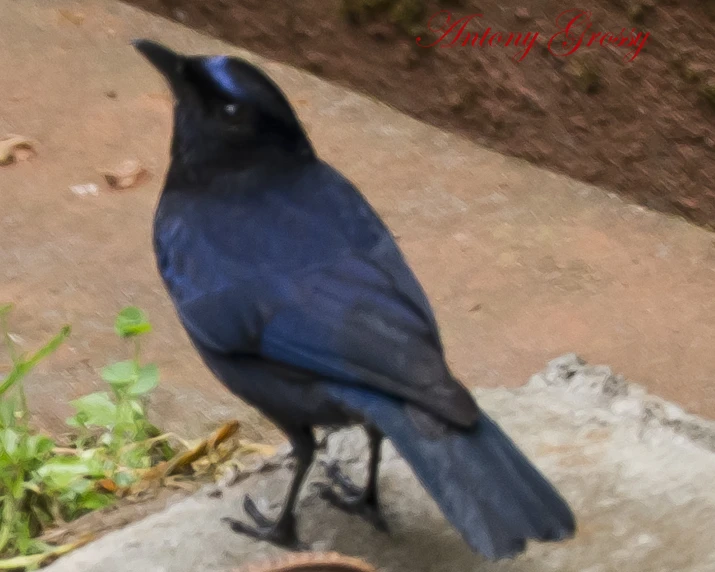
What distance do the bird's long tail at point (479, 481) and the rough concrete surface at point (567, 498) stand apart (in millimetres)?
391

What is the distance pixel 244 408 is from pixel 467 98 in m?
2.27

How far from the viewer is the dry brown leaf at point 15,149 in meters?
4.26

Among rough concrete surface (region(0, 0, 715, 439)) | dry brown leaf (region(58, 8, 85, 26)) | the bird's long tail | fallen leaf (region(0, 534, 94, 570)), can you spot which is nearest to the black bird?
the bird's long tail

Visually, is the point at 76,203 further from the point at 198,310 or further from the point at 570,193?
the point at 198,310

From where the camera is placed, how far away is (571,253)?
385 centimetres

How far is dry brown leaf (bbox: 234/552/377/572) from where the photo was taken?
5.09ft

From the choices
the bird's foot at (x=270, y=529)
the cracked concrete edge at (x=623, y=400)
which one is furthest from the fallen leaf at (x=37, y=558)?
the cracked concrete edge at (x=623, y=400)

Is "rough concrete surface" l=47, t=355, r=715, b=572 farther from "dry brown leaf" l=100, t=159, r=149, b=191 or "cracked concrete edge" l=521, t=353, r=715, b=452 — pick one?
"dry brown leaf" l=100, t=159, r=149, b=191

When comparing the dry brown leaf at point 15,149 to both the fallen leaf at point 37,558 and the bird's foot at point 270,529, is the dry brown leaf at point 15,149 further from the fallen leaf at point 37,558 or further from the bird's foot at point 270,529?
the bird's foot at point 270,529

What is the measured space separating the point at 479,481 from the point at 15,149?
132 inches

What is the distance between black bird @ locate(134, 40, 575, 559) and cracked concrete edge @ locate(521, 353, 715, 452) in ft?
2.44

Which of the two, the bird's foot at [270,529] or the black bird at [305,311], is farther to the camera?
the bird's foot at [270,529]

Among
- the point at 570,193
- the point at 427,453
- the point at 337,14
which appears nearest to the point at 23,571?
the point at 427,453

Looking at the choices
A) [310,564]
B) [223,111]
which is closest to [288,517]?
[310,564]
